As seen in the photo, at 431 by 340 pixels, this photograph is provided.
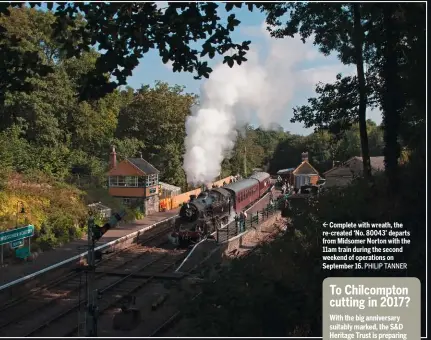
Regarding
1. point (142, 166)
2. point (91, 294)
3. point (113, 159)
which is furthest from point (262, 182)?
point (91, 294)

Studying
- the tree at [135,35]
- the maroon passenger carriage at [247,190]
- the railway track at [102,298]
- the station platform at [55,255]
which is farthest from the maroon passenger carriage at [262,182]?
the tree at [135,35]

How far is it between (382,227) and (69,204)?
18647 millimetres

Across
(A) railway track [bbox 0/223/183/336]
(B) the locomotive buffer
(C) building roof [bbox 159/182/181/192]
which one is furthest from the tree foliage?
(C) building roof [bbox 159/182/181/192]

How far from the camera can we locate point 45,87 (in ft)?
86.9

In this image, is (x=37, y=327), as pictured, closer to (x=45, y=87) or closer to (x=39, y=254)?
(x=39, y=254)

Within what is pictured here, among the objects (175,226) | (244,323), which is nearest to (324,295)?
(244,323)

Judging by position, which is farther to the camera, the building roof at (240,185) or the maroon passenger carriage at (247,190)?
the building roof at (240,185)

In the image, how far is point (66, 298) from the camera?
13.2 meters

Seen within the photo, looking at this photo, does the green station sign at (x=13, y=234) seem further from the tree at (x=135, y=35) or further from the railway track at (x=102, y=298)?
the tree at (x=135, y=35)

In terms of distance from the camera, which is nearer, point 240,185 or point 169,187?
point 240,185

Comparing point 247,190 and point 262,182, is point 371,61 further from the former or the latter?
point 262,182

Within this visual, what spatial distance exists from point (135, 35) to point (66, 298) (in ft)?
30.9

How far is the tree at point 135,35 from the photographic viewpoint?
19.0 feet

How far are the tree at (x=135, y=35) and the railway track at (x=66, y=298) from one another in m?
→ 5.74
